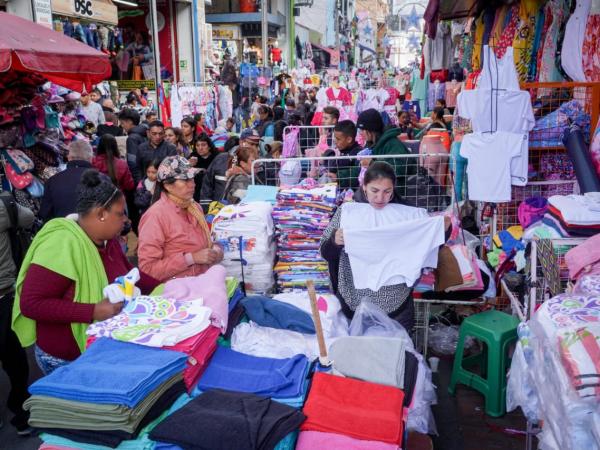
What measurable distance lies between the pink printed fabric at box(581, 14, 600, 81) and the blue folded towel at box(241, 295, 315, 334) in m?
3.74

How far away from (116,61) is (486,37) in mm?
11377

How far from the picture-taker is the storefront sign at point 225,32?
82.5ft

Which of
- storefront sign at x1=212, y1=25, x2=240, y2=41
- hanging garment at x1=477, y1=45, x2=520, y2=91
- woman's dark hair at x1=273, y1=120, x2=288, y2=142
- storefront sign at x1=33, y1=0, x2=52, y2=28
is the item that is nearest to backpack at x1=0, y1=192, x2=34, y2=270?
hanging garment at x1=477, y1=45, x2=520, y2=91

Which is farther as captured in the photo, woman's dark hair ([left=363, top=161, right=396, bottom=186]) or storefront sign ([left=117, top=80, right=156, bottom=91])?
storefront sign ([left=117, top=80, right=156, bottom=91])

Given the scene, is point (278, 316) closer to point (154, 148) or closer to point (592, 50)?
point (592, 50)

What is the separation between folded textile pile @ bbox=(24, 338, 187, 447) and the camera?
185 cm

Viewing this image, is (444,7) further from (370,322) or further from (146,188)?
(370,322)

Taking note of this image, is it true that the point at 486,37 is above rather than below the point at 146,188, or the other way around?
above

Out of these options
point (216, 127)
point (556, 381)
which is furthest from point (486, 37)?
point (216, 127)

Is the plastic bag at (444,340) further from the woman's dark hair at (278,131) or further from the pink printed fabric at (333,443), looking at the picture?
the woman's dark hair at (278,131)

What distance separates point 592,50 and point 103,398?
492 cm

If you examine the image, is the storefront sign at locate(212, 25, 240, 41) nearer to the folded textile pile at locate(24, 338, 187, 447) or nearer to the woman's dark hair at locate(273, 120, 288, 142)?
the woman's dark hair at locate(273, 120, 288, 142)

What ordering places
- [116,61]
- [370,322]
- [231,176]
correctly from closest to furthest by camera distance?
[370,322], [231,176], [116,61]

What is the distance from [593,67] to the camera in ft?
16.3
